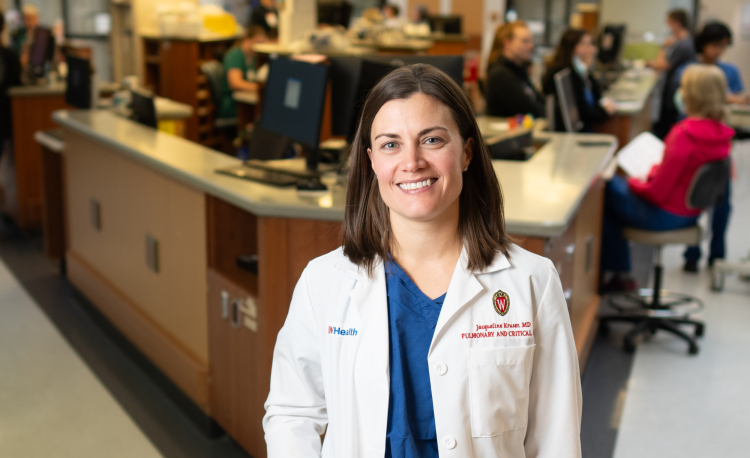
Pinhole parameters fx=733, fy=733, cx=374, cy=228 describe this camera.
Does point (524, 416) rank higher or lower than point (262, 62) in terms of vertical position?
lower

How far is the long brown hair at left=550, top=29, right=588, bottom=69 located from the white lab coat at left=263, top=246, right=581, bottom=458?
4361 millimetres

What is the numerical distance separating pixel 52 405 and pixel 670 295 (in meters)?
3.23

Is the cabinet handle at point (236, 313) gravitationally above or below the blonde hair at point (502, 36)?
below

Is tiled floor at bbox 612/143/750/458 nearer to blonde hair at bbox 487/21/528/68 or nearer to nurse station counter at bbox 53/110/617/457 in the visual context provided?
nurse station counter at bbox 53/110/617/457

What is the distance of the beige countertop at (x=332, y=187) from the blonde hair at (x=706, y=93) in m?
0.46

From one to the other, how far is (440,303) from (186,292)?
6.46ft

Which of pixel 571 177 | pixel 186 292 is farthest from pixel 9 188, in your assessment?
pixel 571 177

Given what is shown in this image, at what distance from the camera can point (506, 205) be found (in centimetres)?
232

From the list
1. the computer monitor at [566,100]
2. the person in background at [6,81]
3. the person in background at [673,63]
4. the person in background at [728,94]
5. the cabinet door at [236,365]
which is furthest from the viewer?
the person in background at [673,63]

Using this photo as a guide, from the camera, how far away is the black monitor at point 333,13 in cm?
862

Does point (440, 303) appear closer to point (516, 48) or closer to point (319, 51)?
point (516, 48)

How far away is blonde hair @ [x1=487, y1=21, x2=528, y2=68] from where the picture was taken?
4.92 metres

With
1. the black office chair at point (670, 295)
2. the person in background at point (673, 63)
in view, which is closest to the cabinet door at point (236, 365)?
the black office chair at point (670, 295)

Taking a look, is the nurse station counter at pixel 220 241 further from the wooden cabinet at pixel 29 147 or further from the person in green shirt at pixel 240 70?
the person in green shirt at pixel 240 70
